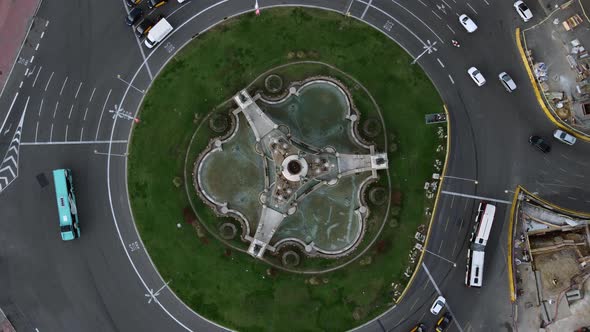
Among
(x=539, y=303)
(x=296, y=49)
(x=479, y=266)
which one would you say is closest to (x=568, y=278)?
(x=539, y=303)

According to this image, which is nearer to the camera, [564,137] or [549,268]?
[564,137]

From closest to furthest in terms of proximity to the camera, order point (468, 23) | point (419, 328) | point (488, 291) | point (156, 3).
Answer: point (419, 328) → point (488, 291) → point (468, 23) → point (156, 3)

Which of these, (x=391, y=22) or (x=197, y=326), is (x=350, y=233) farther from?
(x=391, y=22)

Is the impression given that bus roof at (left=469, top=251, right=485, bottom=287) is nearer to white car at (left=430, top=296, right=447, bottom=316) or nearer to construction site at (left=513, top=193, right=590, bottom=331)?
white car at (left=430, top=296, right=447, bottom=316)

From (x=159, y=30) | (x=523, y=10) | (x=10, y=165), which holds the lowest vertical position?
(x=10, y=165)

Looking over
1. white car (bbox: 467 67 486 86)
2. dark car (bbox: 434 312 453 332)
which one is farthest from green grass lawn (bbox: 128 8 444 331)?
dark car (bbox: 434 312 453 332)

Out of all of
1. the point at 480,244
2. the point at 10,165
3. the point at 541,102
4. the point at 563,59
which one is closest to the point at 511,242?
the point at 480,244

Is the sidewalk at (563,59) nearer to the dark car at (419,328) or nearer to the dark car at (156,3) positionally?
the dark car at (419,328)

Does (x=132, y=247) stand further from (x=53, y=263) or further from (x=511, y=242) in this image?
(x=511, y=242)
